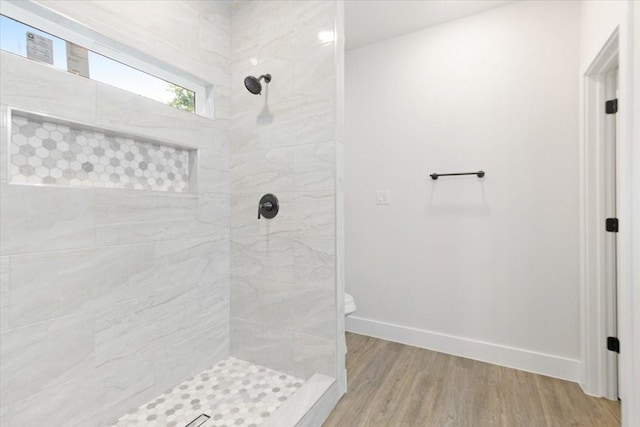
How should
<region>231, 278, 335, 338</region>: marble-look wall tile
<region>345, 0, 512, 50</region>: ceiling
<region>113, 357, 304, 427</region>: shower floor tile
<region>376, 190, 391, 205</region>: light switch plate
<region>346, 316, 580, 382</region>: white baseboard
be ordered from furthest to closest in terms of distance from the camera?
<region>376, 190, 391, 205</region>: light switch plate < <region>345, 0, 512, 50</region>: ceiling < <region>346, 316, 580, 382</region>: white baseboard < <region>231, 278, 335, 338</region>: marble-look wall tile < <region>113, 357, 304, 427</region>: shower floor tile

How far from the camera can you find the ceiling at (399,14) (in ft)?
6.75

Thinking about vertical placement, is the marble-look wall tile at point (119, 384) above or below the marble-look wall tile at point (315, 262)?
below

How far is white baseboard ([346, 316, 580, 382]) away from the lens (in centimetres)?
187

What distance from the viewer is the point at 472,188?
216 centimetres

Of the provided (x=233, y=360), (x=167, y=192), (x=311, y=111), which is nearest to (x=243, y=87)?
(x=311, y=111)

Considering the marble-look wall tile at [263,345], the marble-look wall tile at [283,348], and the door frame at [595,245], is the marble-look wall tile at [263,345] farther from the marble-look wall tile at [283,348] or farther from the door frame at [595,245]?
the door frame at [595,245]

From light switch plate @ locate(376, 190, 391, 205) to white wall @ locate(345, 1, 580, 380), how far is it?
4cm

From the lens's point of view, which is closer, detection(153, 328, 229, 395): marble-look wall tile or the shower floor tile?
the shower floor tile

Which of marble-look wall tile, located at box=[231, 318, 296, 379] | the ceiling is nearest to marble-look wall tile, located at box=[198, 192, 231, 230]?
marble-look wall tile, located at box=[231, 318, 296, 379]

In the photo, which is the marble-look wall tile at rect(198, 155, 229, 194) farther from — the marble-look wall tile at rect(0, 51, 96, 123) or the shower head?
the marble-look wall tile at rect(0, 51, 96, 123)

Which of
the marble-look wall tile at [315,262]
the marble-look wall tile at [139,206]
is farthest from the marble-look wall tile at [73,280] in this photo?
the marble-look wall tile at [315,262]

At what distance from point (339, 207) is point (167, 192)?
94 cm

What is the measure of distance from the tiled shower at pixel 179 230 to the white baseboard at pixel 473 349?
947 mm

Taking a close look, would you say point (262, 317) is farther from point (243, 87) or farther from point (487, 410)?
point (243, 87)
